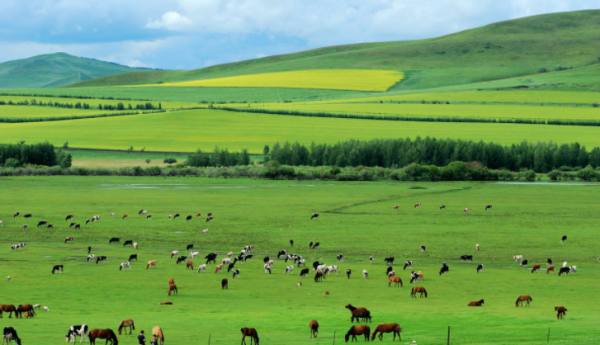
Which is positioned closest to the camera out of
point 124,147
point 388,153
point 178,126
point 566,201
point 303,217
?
point 303,217

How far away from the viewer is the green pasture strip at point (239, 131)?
440ft

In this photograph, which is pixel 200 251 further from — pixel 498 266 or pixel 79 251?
pixel 498 266

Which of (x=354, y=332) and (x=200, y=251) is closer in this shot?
(x=354, y=332)

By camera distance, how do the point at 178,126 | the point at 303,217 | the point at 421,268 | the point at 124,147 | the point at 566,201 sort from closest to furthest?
the point at 421,268
the point at 303,217
the point at 566,201
the point at 124,147
the point at 178,126

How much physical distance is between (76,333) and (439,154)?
3874 inches

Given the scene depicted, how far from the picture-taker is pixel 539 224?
185ft

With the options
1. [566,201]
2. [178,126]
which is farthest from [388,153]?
[178,126]

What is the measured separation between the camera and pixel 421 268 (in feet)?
128

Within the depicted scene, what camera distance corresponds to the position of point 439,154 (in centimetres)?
11519

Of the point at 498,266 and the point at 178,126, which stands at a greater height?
the point at 178,126

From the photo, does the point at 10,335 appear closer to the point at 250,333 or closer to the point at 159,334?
the point at 159,334

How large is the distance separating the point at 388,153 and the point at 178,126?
55958 millimetres

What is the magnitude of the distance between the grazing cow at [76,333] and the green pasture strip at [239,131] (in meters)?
109

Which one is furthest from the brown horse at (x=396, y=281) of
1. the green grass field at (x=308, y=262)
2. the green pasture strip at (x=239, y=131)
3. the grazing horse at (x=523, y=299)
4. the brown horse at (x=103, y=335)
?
the green pasture strip at (x=239, y=131)
